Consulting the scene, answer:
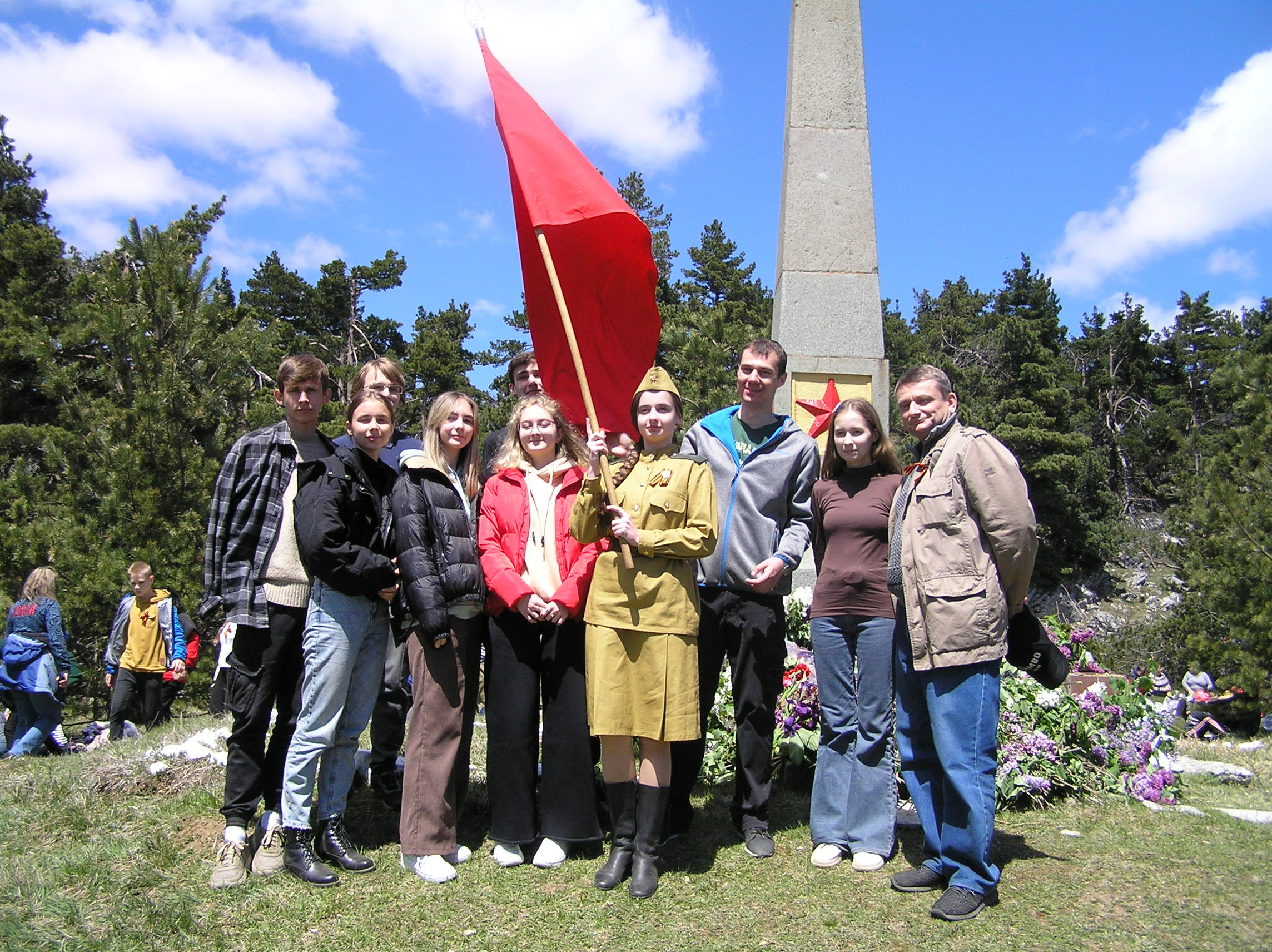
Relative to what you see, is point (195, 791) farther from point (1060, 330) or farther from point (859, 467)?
point (1060, 330)

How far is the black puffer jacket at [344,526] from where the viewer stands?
322 cm

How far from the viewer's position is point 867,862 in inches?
131

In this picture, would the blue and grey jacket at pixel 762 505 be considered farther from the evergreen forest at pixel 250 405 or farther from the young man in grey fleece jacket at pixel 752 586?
the evergreen forest at pixel 250 405

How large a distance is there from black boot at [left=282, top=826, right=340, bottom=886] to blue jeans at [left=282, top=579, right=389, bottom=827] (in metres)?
0.05

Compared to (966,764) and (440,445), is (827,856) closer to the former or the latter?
(966,764)

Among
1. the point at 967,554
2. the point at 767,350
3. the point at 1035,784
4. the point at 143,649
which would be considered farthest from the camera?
the point at 143,649

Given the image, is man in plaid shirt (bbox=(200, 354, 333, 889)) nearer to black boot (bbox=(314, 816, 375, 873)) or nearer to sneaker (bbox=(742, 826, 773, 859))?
black boot (bbox=(314, 816, 375, 873))

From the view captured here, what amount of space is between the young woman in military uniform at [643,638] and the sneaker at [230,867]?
4.25 ft

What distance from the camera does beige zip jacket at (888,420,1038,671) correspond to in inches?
115

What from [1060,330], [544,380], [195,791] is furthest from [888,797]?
[1060,330]

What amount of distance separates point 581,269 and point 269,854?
268 centimetres

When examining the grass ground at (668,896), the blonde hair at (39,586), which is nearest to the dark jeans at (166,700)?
the blonde hair at (39,586)

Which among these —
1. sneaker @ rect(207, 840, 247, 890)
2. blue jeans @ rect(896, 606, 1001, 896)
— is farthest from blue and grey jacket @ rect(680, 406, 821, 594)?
sneaker @ rect(207, 840, 247, 890)

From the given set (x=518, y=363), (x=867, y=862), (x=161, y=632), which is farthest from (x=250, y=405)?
(x=867, y=862)
